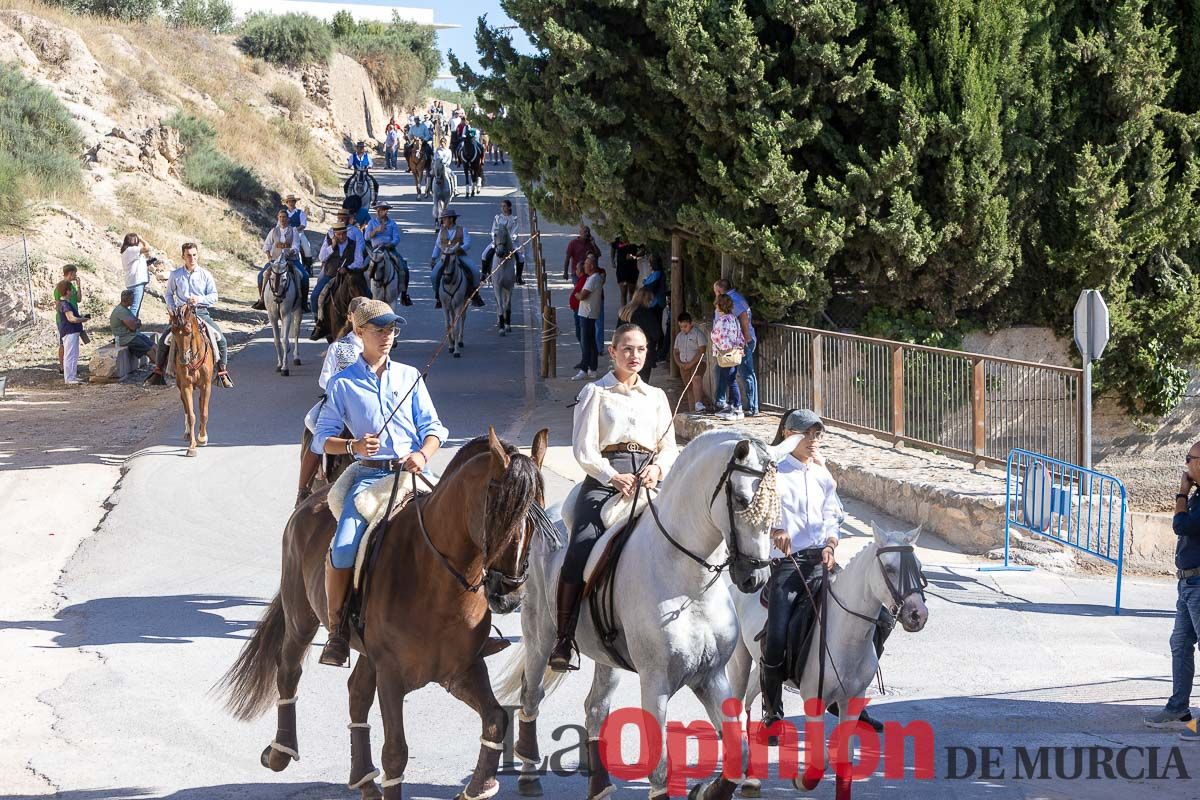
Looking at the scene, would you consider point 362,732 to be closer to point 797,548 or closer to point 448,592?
point 448,592

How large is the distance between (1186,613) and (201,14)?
207 ft

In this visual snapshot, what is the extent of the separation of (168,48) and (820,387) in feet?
134

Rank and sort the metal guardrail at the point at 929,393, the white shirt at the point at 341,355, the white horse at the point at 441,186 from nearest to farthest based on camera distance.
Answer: the white shirt at the point at 341,355 < the metal guardrail at the point at 929,393 < the white horse at the point at 441,186

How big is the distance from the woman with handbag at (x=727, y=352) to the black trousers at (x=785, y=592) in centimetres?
1009

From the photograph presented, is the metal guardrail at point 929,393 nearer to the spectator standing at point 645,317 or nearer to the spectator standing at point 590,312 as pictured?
the spectator standing at point 645,317

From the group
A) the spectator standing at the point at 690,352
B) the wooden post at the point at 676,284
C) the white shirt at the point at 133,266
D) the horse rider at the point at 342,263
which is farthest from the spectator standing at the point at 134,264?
the spectator standing at the point at 690,352

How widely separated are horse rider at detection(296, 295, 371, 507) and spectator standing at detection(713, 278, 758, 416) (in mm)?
5672

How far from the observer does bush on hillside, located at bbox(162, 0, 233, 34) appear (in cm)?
6325

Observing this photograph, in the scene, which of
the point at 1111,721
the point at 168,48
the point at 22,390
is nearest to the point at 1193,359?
the point at 1111,721

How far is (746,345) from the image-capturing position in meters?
18.4

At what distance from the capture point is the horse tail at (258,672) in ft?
A: 27.7

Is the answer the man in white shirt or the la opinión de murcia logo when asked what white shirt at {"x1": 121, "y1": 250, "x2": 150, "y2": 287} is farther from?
the man in white shirt

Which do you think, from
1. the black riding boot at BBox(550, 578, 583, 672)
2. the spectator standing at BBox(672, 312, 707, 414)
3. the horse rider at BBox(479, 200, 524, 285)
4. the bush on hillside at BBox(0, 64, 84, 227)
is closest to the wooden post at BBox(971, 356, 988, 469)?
the spectator standing at BBox(672, 312, 707, 414)

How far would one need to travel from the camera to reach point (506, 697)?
8.66 metres
